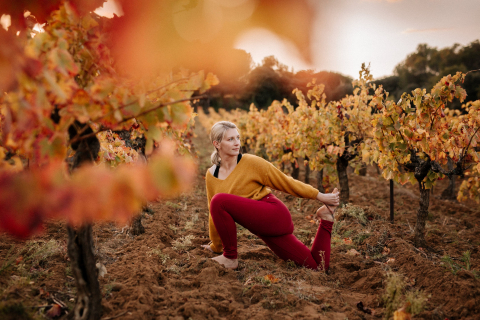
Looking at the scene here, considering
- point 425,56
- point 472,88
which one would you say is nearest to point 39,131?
point 472,88

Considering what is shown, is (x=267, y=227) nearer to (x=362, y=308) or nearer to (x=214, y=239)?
(x=214, y=239)

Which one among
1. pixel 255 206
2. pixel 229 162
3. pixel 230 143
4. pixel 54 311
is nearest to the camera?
pixel 54 311

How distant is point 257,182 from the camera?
246cm

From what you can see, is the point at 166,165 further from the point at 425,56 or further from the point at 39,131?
the point at 425,56

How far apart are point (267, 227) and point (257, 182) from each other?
388 mm

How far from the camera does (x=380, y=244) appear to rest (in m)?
2.98

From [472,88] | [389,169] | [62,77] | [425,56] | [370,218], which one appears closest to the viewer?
[62,77]

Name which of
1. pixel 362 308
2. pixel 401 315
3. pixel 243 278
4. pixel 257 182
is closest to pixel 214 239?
pixel 243 278

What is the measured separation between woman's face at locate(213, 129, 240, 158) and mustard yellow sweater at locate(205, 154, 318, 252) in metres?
0.11

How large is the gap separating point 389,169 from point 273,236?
196cm

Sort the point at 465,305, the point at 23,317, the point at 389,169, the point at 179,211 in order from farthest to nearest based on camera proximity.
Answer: the point at 179,211 → the point at 389,169 → the point at 465,305 → the point at 23,317

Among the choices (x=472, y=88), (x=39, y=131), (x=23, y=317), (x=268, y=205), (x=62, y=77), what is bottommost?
(x=23, y=317)

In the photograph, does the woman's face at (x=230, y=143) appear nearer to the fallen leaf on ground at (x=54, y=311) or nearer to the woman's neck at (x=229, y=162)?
the woman's neck at (x=229, y=162)

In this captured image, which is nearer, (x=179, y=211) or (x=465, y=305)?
(x=465, y=305)
